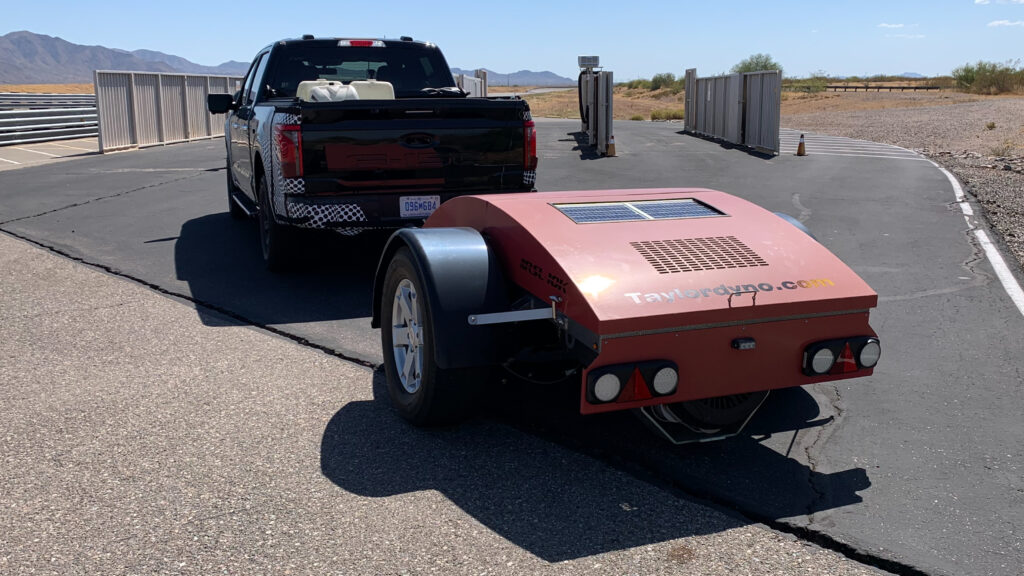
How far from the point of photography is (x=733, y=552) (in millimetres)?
3451

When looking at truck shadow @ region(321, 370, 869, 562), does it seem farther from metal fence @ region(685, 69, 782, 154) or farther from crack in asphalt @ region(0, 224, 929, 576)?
metal fence @ region(685, 69, 782, 154)

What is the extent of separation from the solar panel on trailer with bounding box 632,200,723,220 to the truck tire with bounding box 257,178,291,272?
3898 mm

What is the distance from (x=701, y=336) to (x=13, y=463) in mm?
3015

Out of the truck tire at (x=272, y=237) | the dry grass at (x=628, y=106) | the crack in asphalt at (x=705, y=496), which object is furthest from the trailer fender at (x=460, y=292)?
the dry grass at (x=628, y=106)

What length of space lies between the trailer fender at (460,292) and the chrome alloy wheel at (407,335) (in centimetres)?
22

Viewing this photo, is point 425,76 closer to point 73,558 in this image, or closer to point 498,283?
point 498,283

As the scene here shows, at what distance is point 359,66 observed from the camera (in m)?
9.60

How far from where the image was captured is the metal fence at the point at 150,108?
24.1 metres

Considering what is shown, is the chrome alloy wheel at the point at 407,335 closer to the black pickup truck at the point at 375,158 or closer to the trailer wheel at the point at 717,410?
the trailer wheel at the point at 717,410

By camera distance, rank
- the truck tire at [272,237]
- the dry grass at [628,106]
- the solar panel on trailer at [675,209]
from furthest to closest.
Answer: the dry grass at [628,106], the truck tire at [272,237], the solar panel on trailer at [675,209]

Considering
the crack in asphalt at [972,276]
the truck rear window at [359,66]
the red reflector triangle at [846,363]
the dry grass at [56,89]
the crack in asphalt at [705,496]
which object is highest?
the dry grass at [56,89]

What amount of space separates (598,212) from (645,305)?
1.07 metres

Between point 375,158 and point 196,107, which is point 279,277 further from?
point 196,107

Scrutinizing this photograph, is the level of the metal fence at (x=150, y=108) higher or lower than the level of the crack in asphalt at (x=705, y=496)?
higher
